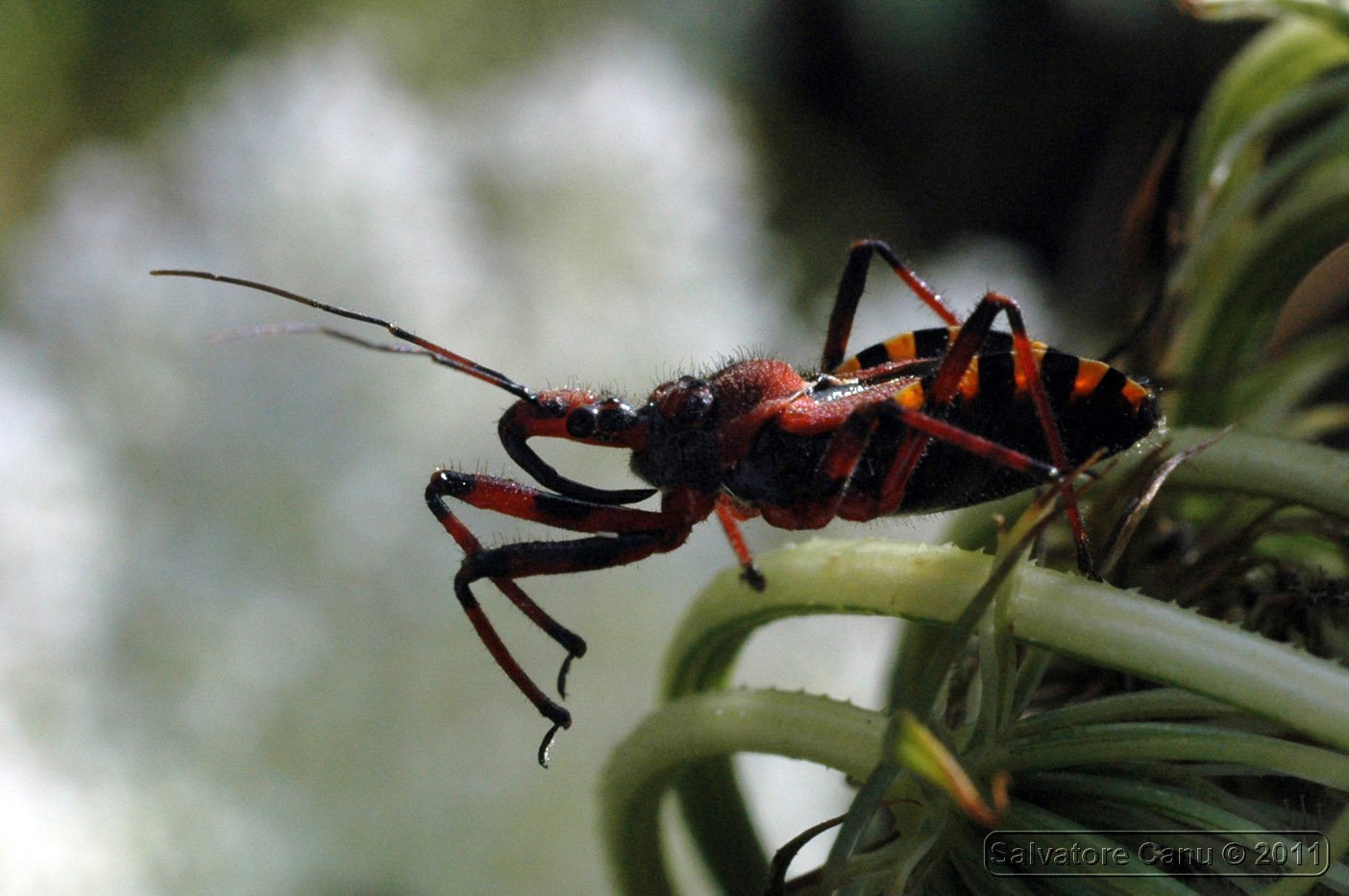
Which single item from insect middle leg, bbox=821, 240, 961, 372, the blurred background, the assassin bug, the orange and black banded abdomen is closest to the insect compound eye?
the assassin bug

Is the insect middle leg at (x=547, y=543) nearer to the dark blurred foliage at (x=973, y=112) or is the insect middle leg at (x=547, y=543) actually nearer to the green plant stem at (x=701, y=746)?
the green plant stem at (x=701, y=746)

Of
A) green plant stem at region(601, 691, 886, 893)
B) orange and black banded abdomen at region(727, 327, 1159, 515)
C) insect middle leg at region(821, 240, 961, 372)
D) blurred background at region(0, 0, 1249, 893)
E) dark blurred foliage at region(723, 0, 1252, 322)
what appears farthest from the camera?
dark blurred foliage at region(723, 0, 1252, 322)

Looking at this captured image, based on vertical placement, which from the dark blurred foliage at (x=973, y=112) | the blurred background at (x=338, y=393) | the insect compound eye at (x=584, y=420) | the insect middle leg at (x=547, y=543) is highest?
the dark blurred foliage at (x=973, y=112)

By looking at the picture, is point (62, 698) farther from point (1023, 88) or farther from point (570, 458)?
point (1023, 88)

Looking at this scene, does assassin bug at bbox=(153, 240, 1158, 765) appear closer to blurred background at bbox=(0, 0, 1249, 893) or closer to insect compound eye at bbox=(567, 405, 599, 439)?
insect compound eye at bbox=(567, 405, 599, 439)

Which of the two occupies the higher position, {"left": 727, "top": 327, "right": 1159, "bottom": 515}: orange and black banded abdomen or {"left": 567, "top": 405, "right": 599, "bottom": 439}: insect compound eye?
{"left": 567, "top": 405, "right": 599, "bottom": 439}: insect compound eye

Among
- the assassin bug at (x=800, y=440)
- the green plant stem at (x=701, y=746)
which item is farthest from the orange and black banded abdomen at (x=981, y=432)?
the green plant stem at (x=701, y=746)

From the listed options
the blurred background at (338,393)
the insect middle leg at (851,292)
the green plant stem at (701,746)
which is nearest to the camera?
the green plant stem at (701,746)

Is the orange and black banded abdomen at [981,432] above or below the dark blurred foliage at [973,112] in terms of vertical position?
below
